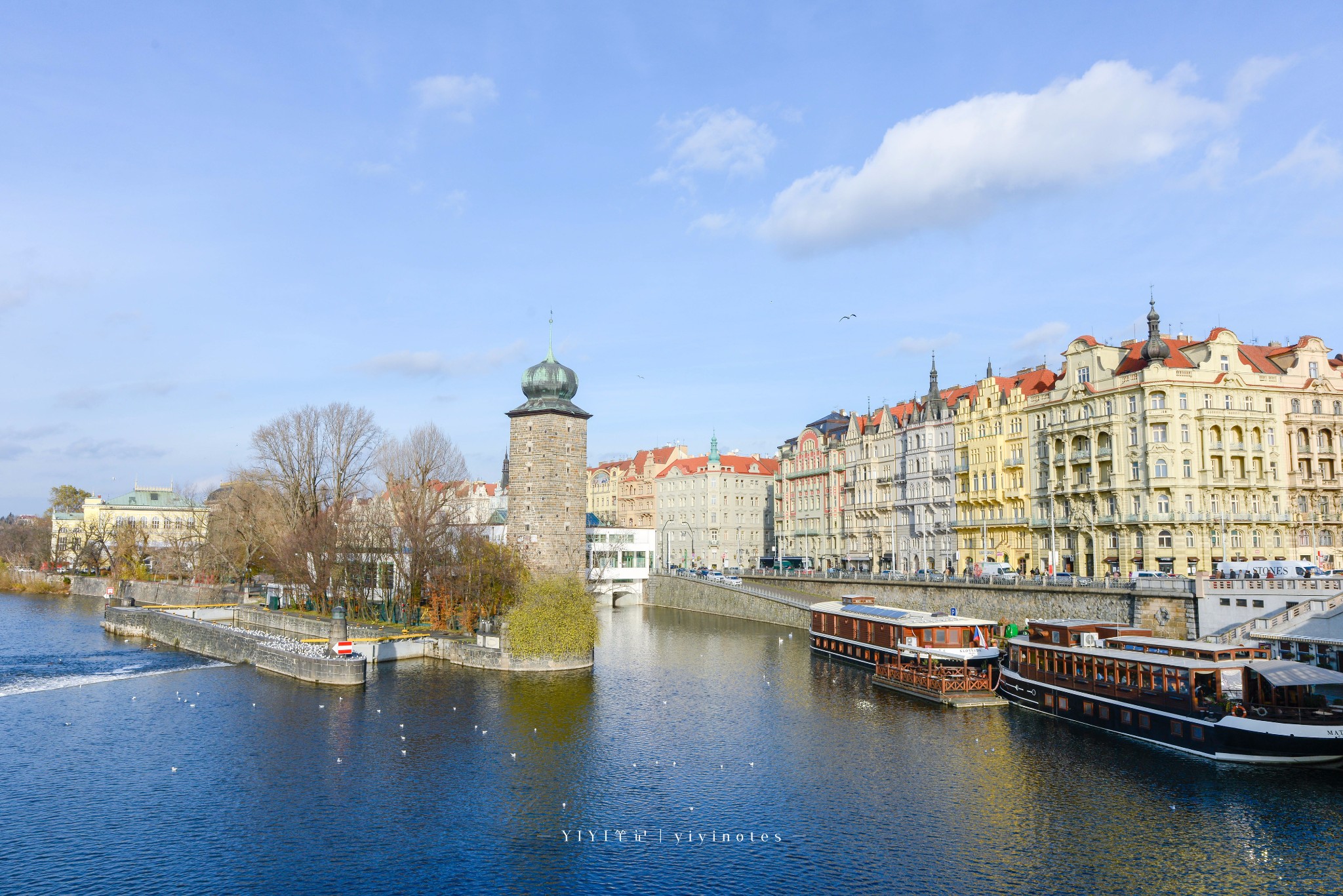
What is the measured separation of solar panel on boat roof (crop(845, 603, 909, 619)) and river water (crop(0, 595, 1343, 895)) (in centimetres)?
1189

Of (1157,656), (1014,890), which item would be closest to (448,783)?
(1014,890)

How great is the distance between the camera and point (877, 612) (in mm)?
68438

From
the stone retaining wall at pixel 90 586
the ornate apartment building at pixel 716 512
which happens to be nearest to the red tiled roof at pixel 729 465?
the ornate apartment building at pixel 716 512

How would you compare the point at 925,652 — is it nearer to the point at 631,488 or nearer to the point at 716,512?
the point at 716,512

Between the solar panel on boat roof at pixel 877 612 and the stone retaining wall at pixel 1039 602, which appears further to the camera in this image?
the solar panel on boat roof at pixel 877 612

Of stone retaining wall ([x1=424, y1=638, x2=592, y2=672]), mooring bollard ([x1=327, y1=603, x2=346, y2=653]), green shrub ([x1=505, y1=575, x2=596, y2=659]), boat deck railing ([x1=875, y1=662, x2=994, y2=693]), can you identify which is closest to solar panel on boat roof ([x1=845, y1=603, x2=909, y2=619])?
boat deck railing ([x1=875, y1=662, x2=994, y2=693])

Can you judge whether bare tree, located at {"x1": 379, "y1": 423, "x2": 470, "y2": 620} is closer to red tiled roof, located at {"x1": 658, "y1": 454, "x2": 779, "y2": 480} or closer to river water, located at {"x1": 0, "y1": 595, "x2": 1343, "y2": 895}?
river water, located at {"x1": 0, "y1": 595, "x2": 1343, "y2": 895}

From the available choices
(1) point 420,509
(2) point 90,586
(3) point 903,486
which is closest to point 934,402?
(3) point 903,486

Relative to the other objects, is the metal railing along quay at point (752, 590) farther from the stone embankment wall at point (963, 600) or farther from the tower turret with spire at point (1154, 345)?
the tower turret with spire at point (1154, 345)

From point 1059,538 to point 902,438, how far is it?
2819 centimetres

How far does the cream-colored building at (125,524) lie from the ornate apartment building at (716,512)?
67.9 m

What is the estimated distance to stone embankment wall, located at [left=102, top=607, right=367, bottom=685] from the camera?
180 feet

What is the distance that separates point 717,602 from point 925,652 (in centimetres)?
5084

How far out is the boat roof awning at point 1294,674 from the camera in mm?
38594
